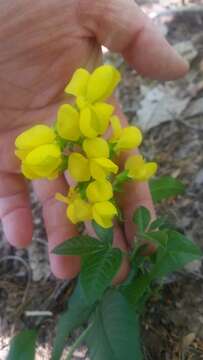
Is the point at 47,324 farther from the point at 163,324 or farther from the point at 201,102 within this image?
the point at 201,102

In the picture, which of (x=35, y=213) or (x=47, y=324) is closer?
(x=47, y=324)

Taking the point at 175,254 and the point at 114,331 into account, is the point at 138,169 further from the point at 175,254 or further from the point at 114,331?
the point at 114,331

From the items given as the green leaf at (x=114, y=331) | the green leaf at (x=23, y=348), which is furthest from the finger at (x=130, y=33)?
the green leaf at (x=23, y=348)

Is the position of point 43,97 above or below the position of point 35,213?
above

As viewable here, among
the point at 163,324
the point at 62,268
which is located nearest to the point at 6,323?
the point at 62,268

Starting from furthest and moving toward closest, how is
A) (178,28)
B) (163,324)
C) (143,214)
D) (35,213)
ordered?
(178,28)
(35,213)
(163,324)
(143,214)

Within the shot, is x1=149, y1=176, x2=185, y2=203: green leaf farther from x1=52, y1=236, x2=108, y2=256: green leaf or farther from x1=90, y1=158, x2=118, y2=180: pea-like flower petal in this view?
x1=90, y1=158, x2=118, y2=180: pea-like flower petal
